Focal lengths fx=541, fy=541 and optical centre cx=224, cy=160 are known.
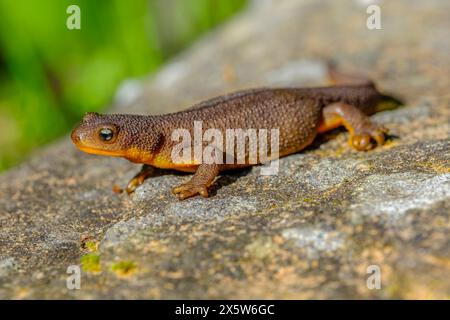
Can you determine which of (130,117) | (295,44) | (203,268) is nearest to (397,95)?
(295,44)

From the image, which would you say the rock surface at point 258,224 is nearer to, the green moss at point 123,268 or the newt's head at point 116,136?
the green moss at point 123,268

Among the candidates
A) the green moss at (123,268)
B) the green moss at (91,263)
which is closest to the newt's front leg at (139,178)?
the green moss at (91,263)

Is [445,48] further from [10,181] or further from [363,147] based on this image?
[10,181]

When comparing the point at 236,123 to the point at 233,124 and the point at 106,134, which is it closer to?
the point at 233,124

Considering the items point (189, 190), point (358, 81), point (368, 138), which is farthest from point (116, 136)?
point (358, 81)

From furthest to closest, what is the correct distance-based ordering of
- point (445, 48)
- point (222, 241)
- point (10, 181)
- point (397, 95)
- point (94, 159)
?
point (445, 48) → point (397, 95) → point (94, 159) → point (10, 181) → point (222, 241)
